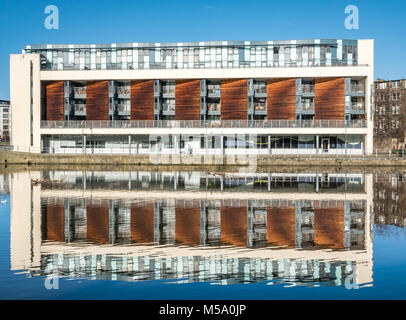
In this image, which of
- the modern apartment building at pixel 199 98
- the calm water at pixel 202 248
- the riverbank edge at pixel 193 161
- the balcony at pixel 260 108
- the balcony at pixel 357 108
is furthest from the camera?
the balcony at pixel 260 108

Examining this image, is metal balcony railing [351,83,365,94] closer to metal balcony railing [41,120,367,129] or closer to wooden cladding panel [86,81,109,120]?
metal balcony railing [41,120,367,129]

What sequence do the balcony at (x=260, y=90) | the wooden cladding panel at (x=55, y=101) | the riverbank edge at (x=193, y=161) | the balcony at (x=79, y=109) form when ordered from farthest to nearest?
A: the balcony at (x=79, y=109), the wooden cladding panel at (x=55, y=101), the balcony at (x=260, y=90), the riverbank edge at (x=193, y=161)

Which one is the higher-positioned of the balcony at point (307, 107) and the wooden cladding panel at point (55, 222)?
the balcony at point (307, 107)

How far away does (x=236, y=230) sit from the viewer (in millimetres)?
15875

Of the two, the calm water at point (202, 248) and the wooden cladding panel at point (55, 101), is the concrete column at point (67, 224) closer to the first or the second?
the calm water at point (202, 248)

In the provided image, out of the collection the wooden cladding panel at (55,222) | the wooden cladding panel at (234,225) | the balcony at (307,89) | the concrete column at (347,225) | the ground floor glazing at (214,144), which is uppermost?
the balcony at (307,89)

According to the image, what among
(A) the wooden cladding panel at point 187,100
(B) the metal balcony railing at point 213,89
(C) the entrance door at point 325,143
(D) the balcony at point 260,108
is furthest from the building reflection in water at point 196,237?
(B) the metal balcony railing at point 213,89

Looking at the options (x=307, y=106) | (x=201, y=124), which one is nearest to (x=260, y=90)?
(x=307, y=106)

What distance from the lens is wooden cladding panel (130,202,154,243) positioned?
1466 centimetres

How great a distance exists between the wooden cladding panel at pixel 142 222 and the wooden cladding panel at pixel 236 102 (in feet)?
148

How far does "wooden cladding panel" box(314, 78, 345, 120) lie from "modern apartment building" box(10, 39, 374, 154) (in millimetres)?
154

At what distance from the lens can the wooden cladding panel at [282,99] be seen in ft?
217

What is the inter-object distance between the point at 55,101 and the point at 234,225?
197 feet

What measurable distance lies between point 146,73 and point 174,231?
182 feet
